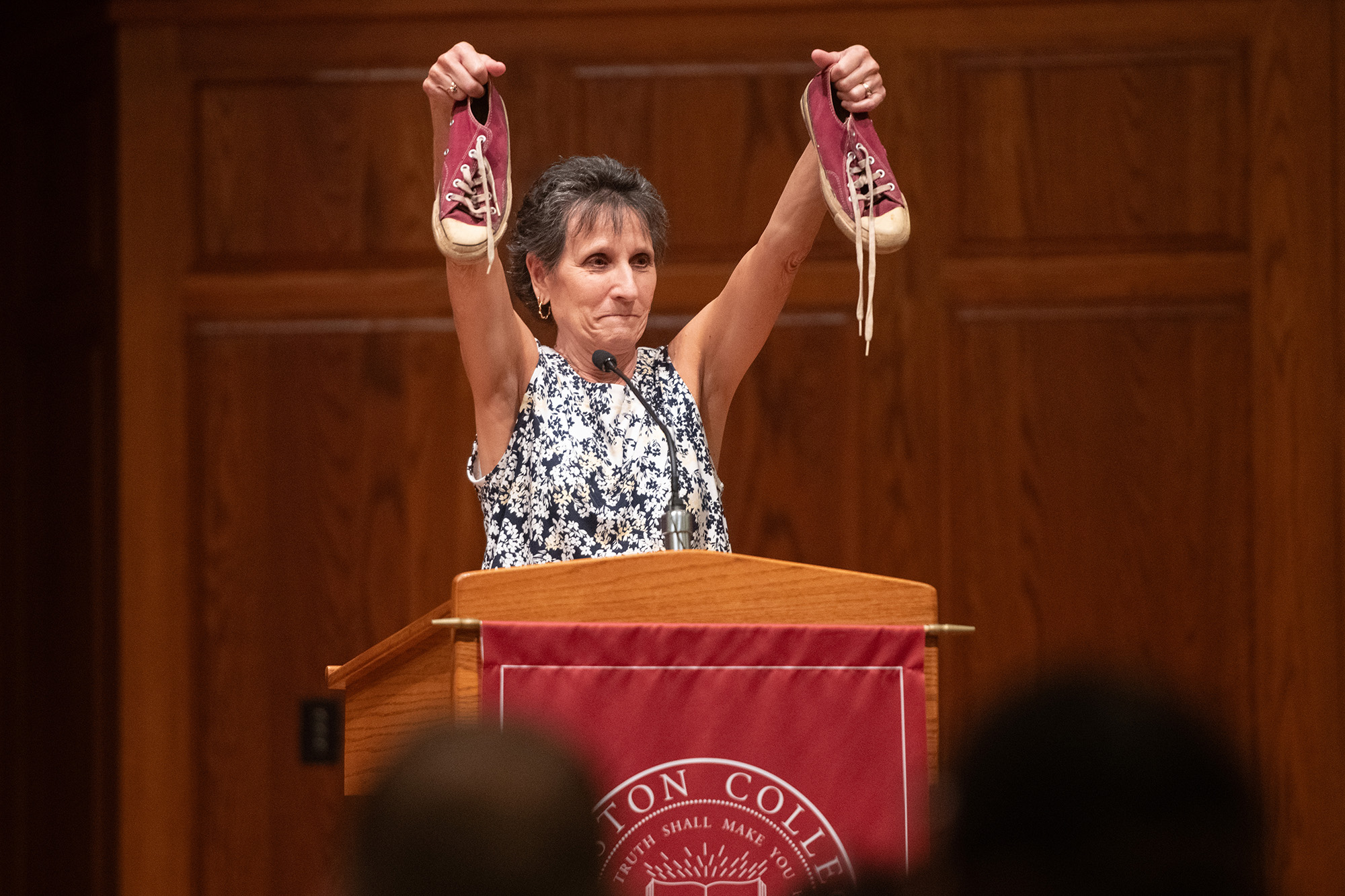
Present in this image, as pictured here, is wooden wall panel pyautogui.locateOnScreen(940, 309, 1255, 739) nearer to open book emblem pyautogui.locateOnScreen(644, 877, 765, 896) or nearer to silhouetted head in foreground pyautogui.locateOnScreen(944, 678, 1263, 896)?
open book emblem pyautogui.locateOnScreen(644, 877, 765, 896)

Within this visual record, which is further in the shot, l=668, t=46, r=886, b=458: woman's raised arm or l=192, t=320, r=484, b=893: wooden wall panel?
l=192, t=320, r=484, b=893: wooden wall panel

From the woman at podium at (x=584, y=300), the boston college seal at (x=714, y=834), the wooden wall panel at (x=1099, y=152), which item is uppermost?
the wooden wall panel at (x=1099, y=152)

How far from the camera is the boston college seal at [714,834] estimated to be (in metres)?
1.57

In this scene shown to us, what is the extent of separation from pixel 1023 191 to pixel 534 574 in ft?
7.54

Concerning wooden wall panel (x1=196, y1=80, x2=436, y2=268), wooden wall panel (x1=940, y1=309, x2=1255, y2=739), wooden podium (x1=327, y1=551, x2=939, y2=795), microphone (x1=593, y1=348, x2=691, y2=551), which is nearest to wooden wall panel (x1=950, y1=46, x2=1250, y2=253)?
wooden wall panel (x1=940, y1=309, x2=1255, y2=739)

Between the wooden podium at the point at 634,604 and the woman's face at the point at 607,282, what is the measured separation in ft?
1.78

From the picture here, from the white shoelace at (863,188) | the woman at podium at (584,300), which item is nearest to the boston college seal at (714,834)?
the woman at podium at (584,300)

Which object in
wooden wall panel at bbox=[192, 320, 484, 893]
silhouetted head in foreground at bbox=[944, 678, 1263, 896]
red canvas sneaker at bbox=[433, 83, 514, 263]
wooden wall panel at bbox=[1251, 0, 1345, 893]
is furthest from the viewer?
wooden wall panel at bbox=[192, 320, 484, 893]

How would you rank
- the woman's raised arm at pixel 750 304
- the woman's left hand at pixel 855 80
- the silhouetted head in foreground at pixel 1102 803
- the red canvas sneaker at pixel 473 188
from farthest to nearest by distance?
the woman's raised arm at pixel 750 304 < the woman's left hand at pixel 855 80 < the red canvas sneaker at pixel 473 188 < the silhouetted head in foreground at pixel 1102 803

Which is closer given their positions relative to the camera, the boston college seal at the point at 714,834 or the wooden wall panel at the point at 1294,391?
the boston college seal at the point at 714,834

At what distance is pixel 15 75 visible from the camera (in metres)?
3.96

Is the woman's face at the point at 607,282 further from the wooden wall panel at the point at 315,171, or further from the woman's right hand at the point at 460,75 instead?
the wooden wall panel at the point at 315,171

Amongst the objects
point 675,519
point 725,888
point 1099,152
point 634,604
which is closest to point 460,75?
point 675,519

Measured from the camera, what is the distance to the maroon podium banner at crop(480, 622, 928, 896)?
159 centimetres
